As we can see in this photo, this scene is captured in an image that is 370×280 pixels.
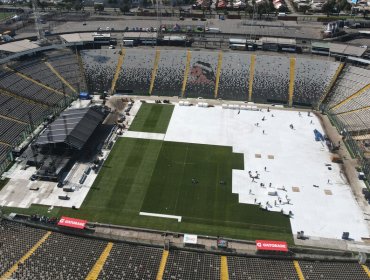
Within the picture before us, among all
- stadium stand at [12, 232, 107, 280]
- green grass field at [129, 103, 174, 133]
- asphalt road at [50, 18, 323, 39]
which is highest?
asphalt road at [50, 18, 323, 39]

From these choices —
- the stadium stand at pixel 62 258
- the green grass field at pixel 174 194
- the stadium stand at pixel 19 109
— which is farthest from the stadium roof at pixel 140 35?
the stadium stand at pixel 62 258

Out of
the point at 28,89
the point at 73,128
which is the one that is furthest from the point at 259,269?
the point at 28,89

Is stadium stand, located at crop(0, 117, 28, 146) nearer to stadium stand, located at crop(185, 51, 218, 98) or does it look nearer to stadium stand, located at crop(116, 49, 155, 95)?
stadium stand, located at crop(116, 49, 155, 95)

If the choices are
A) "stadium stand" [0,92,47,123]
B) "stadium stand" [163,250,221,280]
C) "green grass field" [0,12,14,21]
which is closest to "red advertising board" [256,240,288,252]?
"stadium stand" [163,250,221,280]

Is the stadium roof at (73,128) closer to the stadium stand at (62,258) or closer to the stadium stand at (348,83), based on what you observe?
the stadium stand at (62,258)

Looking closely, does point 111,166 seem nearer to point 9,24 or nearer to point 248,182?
point 248,182

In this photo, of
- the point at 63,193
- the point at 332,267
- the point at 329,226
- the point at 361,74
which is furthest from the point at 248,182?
the point at 361,74

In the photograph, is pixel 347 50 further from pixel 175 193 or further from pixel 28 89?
pixel 28 89
